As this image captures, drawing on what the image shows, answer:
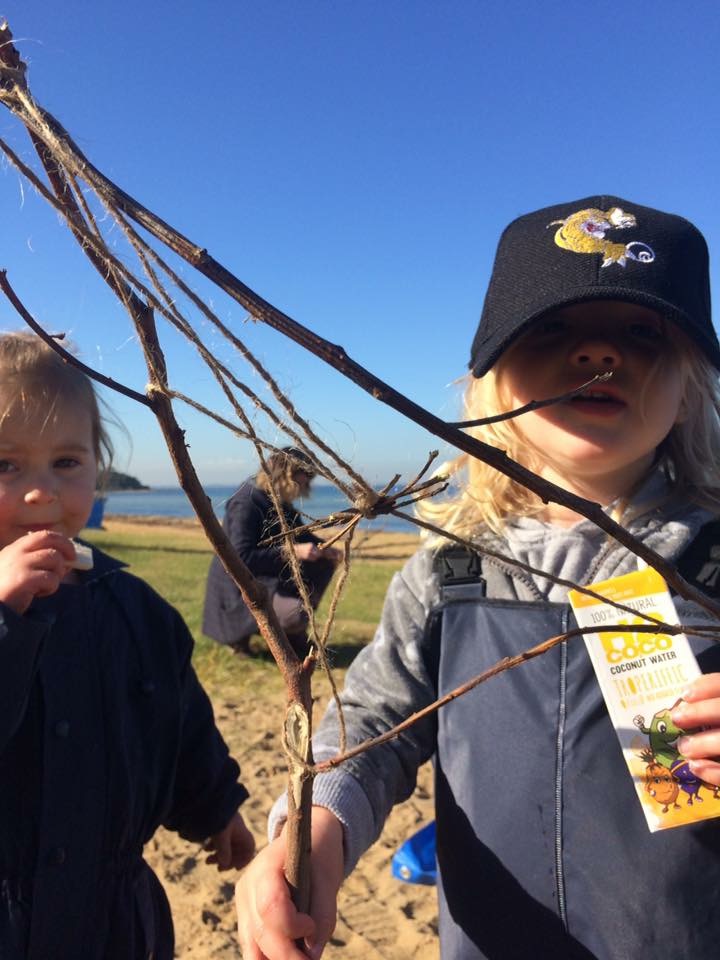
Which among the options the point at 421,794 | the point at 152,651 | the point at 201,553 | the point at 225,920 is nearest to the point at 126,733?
the point at 152,651

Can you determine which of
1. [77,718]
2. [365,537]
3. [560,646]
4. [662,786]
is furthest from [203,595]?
[365,537]

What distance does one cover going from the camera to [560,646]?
64.1 inches

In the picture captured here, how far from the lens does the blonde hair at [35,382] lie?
5.82 ft

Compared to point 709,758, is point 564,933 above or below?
below

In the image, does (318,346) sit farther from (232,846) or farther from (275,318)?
(232,846)

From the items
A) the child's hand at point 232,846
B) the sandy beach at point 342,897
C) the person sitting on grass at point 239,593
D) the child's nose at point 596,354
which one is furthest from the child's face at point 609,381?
the person sitting on grass at point 239,593

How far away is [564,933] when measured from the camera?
1.46 metres

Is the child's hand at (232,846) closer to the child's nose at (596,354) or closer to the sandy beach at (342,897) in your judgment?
the sandy beach at (342,897)

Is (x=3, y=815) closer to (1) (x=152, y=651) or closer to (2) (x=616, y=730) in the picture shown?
(1) (x=152, y=651)

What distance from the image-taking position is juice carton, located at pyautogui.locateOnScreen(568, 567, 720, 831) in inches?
54.1

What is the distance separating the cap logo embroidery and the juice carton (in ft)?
→ 2.35

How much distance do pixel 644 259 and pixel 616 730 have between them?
104cm

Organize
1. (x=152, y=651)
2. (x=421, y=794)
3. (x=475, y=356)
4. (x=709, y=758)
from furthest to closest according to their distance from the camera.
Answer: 1. (x=421, y=794)
2. (x=152, y=651)
3. (x=475, y=356)
4. (x=709, y=758)

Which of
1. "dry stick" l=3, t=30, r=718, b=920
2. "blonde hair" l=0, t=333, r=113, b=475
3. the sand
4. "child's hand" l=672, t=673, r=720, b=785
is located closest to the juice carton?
"child's hand" l=672, t=673, r=720, b=785
